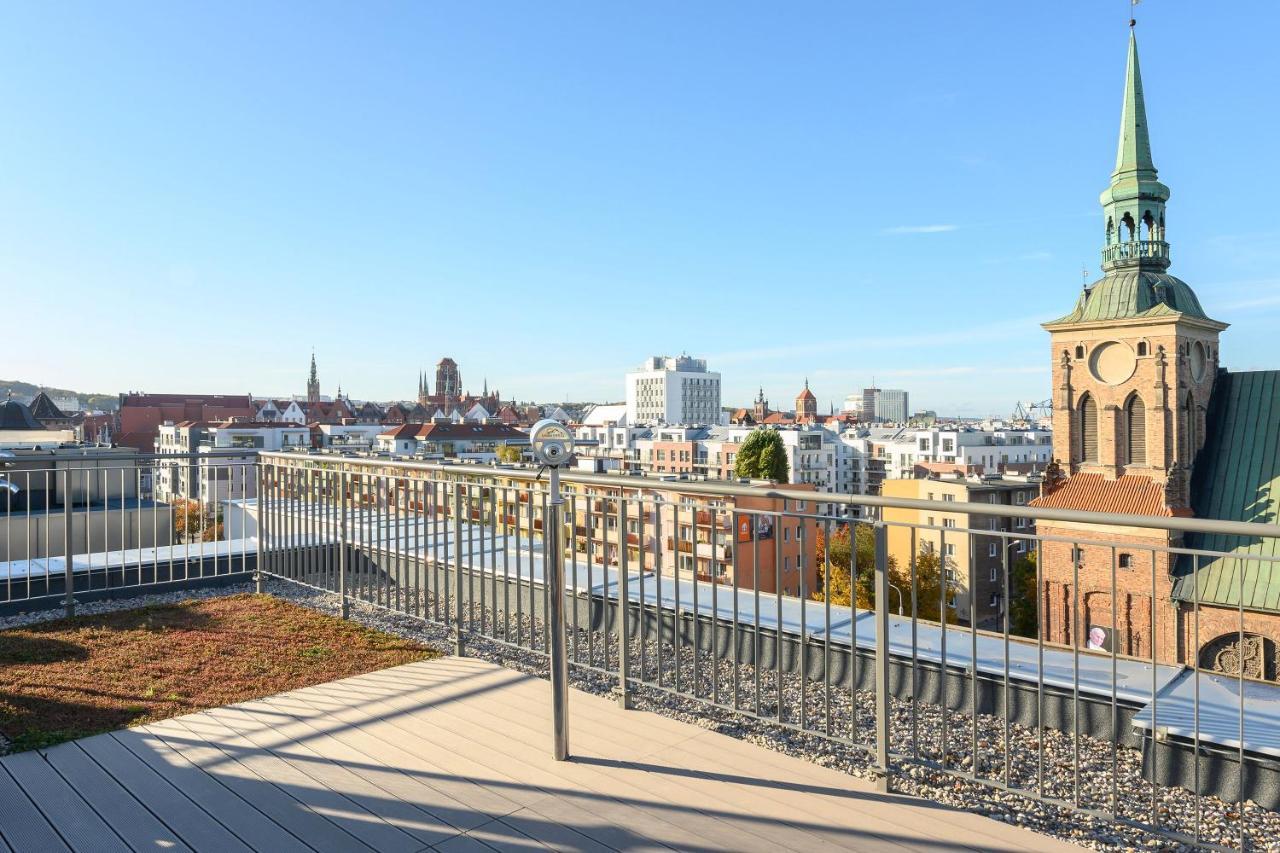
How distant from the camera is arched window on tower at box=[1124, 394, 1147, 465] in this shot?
3169 cm

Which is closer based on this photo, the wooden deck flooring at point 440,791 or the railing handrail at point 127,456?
the wooden deck flooring at point 440,791

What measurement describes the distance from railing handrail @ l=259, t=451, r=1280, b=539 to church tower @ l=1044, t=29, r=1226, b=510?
111 feet

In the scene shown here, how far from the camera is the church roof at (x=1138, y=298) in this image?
106 feet

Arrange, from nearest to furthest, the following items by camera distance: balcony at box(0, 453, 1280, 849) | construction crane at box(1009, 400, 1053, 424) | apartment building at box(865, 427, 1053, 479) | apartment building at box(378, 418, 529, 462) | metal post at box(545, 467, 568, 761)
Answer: balcony at box(0, 453, 1280, 849)
metal post at box(545, 467, 568, 761)
apartment building at box(865, 427, 1053, 479)
apartment building at box(378, 418, 529, 462)
construction crane at box(1009, 400, 1053, 424)

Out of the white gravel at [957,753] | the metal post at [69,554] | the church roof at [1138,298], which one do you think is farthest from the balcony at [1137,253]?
the metal post at [69,554]

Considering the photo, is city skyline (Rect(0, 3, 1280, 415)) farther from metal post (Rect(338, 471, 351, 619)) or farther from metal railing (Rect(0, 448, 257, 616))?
metal post (Rect(338, 471, 351, 619))

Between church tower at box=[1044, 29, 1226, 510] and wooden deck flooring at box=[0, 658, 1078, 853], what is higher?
church tower at box=[1044, 29, 1226, 510]

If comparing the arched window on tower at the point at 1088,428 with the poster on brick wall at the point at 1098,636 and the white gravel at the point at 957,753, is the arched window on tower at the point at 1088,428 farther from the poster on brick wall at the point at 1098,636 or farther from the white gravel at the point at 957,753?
the white gravel at the point at 957,753

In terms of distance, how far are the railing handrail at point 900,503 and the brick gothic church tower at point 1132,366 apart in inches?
1192

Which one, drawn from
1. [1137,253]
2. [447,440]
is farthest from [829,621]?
[447,440]

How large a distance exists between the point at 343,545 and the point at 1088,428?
119 feet

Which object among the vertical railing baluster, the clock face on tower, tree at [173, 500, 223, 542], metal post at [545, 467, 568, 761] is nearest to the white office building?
the clock face on tower

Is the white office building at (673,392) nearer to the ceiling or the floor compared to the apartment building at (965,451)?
nearer to the ceiling

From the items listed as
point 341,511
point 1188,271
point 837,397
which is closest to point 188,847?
point 341,511
